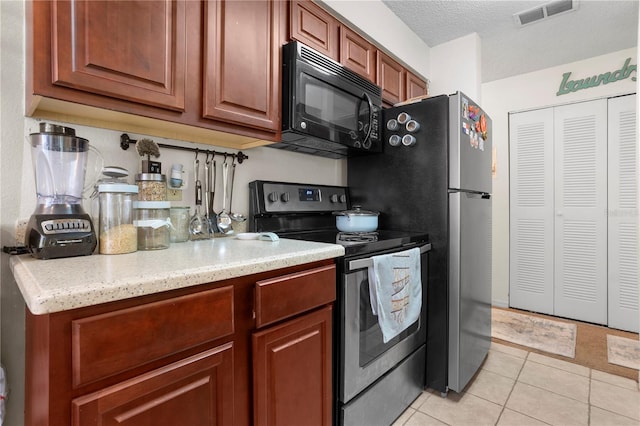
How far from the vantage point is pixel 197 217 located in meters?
1.42

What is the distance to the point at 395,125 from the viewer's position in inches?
74.5

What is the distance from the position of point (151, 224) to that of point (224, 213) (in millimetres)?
432

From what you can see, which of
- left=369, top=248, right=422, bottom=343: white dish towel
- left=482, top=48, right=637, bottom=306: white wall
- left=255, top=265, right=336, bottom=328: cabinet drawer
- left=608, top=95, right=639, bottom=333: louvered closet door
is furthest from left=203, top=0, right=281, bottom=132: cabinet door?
left=608, top=95, right=639, bottom=333: louvered closet door

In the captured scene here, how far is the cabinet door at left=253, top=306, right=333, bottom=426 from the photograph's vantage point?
0.93 m

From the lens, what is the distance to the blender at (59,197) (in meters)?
0.88

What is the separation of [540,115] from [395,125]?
2184 mm

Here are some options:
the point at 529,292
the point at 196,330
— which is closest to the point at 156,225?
the point at 196,330

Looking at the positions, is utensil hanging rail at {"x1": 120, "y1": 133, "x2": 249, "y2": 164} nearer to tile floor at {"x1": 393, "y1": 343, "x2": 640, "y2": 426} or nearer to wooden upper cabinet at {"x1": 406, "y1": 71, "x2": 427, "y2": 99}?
wooden upper cabinet at {"x1": 406, "y1": 71, "x2": 427, "y2": 99}

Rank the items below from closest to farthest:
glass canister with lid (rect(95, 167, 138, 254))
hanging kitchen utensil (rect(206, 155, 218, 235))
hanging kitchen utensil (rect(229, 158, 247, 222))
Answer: glass canister with lid (rect(95, 167, 138, 254)), hanging kitchen utensil (rect(206, 155, 218, 235)), hanging kitchen utensil (rect(229, 158, 247, 222))

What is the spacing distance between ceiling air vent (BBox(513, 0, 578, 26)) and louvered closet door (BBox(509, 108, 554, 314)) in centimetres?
113

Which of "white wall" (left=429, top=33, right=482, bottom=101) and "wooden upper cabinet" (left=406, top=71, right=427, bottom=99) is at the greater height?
"white wall" (left=429, top=33, right=482, bottom=101)

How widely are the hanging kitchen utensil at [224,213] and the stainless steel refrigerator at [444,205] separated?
94 cm

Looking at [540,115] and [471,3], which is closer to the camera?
[471,3]

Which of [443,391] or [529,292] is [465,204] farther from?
[529,292]
